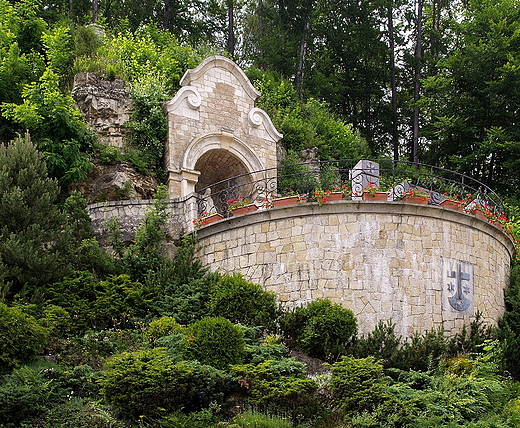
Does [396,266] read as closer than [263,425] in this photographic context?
No

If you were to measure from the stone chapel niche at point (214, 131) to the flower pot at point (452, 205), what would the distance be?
19.1ft

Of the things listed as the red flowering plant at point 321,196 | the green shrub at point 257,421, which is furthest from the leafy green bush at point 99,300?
the red flowering plant at point 321,196

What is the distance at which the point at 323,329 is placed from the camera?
12.2 meters

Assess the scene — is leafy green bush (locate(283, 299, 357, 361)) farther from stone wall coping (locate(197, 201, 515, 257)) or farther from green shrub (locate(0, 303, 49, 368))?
green shrub (locate(0, 303, 49, 368))

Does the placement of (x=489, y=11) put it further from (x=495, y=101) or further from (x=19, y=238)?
(x=19, y=238)

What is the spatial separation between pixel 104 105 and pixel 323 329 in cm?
900

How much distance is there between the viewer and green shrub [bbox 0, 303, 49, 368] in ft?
34.4

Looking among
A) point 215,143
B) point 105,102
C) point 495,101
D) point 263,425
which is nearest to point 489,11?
point 495,101

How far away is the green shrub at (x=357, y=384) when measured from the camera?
34.1ft

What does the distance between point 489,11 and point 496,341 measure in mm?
14148

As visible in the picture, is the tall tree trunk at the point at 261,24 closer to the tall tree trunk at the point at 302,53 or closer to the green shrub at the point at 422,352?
the tall tree trunk at the point at 302,53

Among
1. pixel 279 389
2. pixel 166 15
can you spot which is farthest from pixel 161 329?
pixel 166 15

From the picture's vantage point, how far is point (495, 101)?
23.1 m

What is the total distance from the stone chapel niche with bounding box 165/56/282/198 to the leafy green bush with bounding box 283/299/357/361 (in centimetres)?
593
